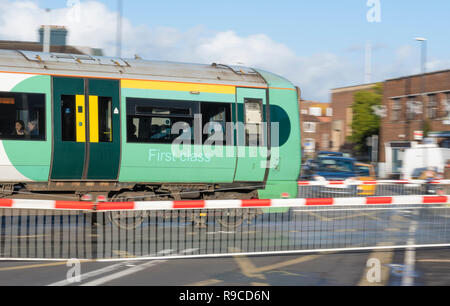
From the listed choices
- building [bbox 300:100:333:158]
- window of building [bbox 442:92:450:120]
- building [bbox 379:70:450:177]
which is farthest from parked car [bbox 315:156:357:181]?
building [bbox 300:100:333:158]

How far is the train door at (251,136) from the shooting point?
13.3 metres

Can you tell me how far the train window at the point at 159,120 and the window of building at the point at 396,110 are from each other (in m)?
40.8

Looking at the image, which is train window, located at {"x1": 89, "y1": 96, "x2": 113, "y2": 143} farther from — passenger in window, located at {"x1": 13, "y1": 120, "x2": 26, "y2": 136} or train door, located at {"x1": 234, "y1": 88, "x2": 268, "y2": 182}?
train door, located at {"x1": 234, "y1": 88, "x2": 268, "y2": 182}

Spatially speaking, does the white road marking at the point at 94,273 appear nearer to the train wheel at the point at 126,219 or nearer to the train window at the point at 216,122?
the train wheel at the point at 126,219

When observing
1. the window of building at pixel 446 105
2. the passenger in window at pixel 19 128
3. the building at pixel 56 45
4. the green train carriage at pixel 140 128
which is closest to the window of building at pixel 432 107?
the window of building at pixel 446 105

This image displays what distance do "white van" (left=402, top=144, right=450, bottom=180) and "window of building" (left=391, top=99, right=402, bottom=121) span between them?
716 inches

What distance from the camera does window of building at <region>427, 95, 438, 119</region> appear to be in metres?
46.0

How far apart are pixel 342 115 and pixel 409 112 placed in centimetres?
2955

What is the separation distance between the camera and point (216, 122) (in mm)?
13117

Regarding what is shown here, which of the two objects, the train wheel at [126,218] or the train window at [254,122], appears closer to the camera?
the train wheel at [126,218]

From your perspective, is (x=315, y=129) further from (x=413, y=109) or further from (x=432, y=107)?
(x=432, y=107)
